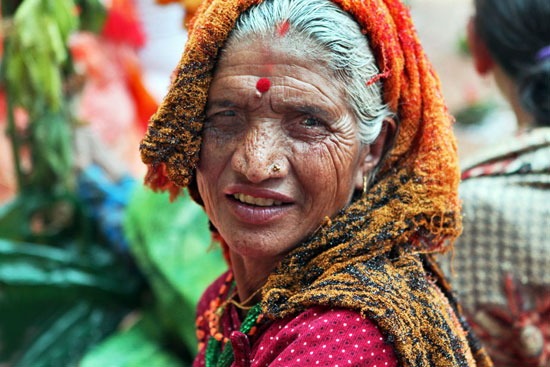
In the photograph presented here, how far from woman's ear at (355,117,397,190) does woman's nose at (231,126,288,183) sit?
25 centimetres

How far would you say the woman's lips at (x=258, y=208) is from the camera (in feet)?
4.82

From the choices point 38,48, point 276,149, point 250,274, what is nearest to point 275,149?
point 276,149

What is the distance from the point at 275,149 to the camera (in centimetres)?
145

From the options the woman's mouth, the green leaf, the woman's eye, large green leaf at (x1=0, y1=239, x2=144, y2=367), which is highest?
the woman's eye

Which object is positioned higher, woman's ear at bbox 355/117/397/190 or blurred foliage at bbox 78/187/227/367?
woman's ear at bbox 355/117/397/190

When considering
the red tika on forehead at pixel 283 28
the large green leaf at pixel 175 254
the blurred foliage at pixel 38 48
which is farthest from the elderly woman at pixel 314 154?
the blurred foliage at pixel 38 48

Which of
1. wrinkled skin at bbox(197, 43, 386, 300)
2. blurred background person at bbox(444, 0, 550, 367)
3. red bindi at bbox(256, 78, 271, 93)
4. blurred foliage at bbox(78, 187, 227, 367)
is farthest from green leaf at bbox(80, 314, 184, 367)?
red bindi at bbox(256, 78, 271, 93)

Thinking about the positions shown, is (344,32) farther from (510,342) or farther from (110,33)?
(110,33)

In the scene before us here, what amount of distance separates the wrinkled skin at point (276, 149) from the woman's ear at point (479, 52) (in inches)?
68.6

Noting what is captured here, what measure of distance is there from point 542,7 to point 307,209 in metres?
1.96

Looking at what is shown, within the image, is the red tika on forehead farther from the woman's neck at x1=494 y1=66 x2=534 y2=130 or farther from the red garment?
the woman's neck at x1=494 y1=66 x2=534 y2=130

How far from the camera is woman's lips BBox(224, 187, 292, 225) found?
1468 millimetres

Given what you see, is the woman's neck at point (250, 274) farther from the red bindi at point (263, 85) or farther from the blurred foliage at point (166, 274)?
the blurred foliage at point (166, 274)

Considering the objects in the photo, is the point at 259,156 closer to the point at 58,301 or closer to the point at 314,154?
the point at 314,154
